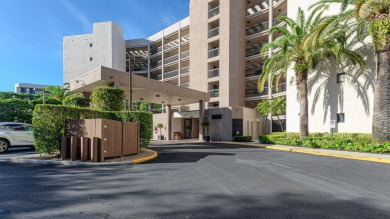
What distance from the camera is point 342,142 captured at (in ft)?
49.5

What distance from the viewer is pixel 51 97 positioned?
32.7 m

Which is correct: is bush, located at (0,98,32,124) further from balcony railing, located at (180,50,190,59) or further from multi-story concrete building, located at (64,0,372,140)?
balcony railing, located at (180,50,190,59)

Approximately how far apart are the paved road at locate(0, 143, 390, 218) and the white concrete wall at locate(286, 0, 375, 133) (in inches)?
416

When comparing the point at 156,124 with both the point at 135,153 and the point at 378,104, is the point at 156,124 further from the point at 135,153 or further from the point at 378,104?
the point at 378,104

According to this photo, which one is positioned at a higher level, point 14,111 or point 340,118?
point 14,111

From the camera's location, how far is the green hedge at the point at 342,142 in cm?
1302

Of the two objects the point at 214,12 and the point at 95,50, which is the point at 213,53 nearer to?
the point at 214,12

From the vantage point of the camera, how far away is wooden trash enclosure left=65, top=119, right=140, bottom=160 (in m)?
9.53

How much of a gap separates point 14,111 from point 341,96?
35.3m

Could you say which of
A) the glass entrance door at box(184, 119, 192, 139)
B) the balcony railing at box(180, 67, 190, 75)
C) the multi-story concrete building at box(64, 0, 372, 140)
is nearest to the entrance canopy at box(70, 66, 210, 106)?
the multi-story concrete building at box(64, 0, 372, 140)

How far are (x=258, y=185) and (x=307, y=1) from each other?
21.7 meters

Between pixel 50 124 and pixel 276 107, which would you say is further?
pixel 276 107

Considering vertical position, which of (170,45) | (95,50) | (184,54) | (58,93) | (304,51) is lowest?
(58,93)

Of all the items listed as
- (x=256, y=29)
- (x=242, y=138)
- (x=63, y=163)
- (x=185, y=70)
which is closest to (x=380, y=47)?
(x=242, y=138)
